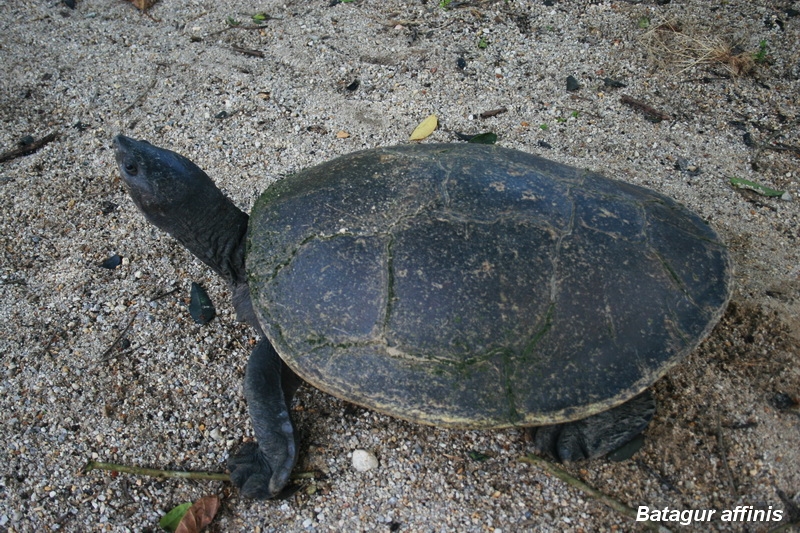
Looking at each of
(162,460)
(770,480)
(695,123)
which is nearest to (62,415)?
(162,460)

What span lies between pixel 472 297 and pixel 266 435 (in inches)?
44.7

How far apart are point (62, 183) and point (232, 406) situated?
2202 millimetres

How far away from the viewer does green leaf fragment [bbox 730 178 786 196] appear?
3.57 metres

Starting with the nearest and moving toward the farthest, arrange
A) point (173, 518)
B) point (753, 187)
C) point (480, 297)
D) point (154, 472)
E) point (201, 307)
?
point (480, 297) → point (173, 518) → point (154, 472) → point (201, 307) → point (753, 187)

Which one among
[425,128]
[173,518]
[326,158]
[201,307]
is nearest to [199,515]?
[173,518]

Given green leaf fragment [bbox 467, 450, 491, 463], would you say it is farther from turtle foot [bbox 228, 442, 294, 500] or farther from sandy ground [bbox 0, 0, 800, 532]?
turtle foot [bbox 228, 442, 294, 500]

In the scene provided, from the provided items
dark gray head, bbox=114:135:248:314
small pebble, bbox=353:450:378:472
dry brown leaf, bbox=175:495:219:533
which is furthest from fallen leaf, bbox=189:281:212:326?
small pebble, bbox=353:450:378:472

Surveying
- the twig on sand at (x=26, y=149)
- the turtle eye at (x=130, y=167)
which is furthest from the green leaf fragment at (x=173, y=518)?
the twig on sand at (x=26, y=149)

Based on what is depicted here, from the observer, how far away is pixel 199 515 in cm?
245

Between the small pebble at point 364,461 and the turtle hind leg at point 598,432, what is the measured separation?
0.76 m

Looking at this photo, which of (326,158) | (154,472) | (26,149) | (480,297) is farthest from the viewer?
(26,149)

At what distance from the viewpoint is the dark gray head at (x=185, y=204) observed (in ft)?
8.54

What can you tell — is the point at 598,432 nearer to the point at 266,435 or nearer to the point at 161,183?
the point at 266,435

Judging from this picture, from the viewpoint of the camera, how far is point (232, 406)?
283cm
